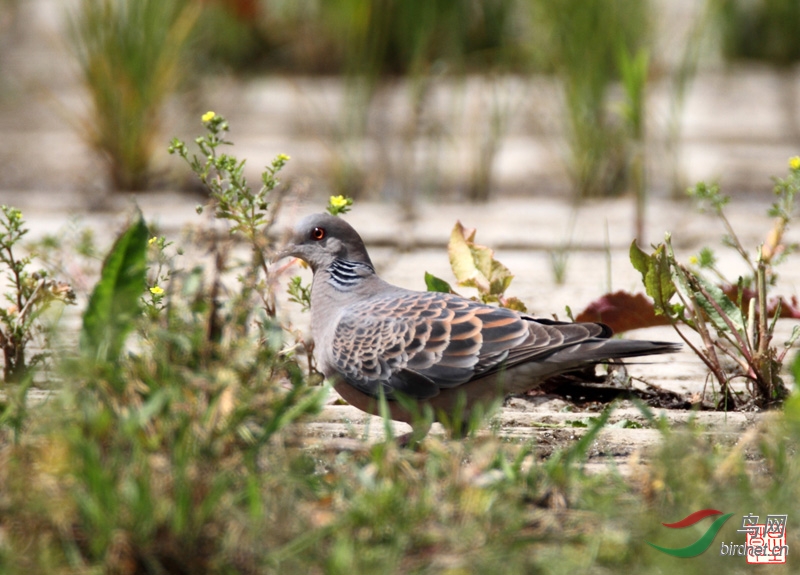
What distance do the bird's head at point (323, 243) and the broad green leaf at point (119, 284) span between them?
896 millimetres

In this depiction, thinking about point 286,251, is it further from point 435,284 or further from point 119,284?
point 119,284

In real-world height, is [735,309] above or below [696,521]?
above

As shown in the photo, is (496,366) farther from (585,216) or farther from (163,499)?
(585,216)

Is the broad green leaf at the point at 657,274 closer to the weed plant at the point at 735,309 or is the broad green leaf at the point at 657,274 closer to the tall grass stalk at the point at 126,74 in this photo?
the weed plant at the point at 735,309

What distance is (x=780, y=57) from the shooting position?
8.84 metres

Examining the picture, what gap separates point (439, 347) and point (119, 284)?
92 centimetres

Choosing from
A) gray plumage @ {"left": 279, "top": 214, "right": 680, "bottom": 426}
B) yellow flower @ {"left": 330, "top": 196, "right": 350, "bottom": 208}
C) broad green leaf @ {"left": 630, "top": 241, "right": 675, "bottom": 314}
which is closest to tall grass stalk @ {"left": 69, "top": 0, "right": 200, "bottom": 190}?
yellow flower @ {"left": 330, "top": 196, "right": 350, "bottom": 208}

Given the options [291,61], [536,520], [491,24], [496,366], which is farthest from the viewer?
[291,61]

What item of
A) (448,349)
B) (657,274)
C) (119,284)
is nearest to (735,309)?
(657,274)

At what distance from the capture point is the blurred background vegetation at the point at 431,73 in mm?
6406

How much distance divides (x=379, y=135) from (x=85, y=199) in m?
2.48

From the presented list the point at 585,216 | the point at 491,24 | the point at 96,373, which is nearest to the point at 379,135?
the point at 491,24

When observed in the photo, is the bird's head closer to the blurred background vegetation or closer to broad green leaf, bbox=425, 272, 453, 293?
broad green leaf, bbox=425, 272, 453, 293

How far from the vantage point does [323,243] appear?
3.20 metres
